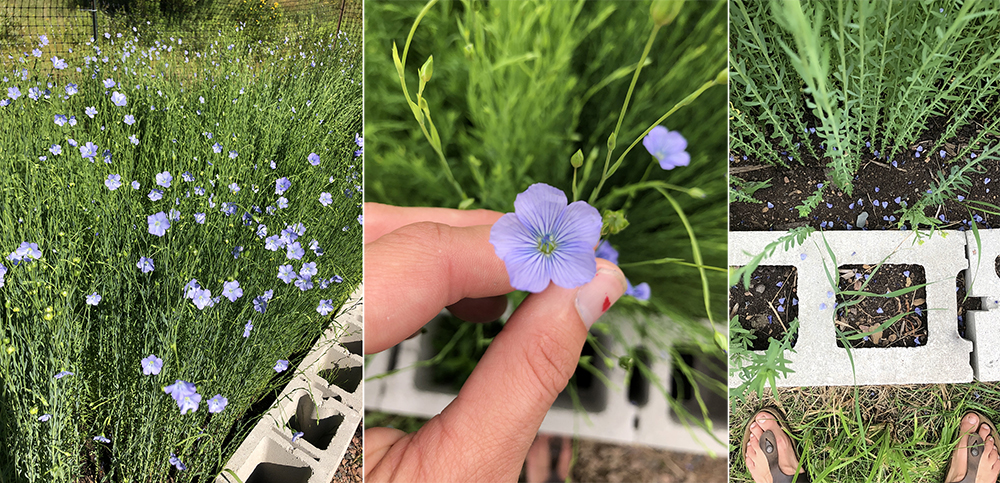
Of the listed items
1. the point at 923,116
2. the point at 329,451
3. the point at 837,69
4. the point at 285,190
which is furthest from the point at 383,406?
the point at 923,116

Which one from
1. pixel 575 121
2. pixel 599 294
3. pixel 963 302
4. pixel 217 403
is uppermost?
pixel 575 121

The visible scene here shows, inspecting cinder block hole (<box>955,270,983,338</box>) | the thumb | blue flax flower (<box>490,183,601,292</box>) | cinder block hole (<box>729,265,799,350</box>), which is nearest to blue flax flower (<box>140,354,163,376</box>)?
the thumb

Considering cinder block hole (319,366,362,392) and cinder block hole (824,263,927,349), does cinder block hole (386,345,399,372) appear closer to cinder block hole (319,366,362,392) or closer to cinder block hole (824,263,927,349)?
cinder block hole (319,366,362,392)

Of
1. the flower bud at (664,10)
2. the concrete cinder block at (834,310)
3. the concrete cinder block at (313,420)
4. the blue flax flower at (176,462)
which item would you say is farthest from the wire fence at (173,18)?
the concrete cinder block at (834,310)

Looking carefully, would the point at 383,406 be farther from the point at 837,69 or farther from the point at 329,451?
the point at 837,69

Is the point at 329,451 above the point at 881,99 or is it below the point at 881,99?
below

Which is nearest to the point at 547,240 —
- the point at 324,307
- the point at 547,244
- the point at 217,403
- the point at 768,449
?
the point at 547,244

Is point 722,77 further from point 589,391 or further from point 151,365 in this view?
point 151,365
